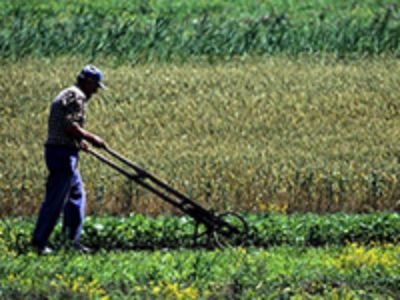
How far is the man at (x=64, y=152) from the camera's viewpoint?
14484 millimetres

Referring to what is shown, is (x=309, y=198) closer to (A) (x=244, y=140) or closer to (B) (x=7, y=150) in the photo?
(A) (x=244, y=140)

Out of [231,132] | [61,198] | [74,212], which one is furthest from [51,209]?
[231,132]

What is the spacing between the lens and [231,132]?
21.2 m

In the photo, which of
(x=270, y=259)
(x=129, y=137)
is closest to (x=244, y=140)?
(x=129, y=137)

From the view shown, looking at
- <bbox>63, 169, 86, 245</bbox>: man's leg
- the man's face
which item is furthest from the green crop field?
the man's face

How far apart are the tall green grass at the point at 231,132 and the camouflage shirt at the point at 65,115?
125 inches

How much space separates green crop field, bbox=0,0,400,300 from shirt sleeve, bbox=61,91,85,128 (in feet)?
4.17

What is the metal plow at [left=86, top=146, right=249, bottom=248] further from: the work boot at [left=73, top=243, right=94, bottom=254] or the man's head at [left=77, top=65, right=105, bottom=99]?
the work boot at [left=73, top=243, right=94, bottom=254]

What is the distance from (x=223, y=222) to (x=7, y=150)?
535cm

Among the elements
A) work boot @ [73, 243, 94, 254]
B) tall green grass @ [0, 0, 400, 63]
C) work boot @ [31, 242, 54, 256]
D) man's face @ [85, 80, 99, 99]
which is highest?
tall green grass @ [0, 0, 400, 63]

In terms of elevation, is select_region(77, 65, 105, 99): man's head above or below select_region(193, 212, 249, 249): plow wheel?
above

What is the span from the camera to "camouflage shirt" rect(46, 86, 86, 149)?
1454cm

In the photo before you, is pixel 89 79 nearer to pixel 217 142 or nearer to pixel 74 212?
pixel 74 212

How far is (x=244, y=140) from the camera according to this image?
20797 millimetres
